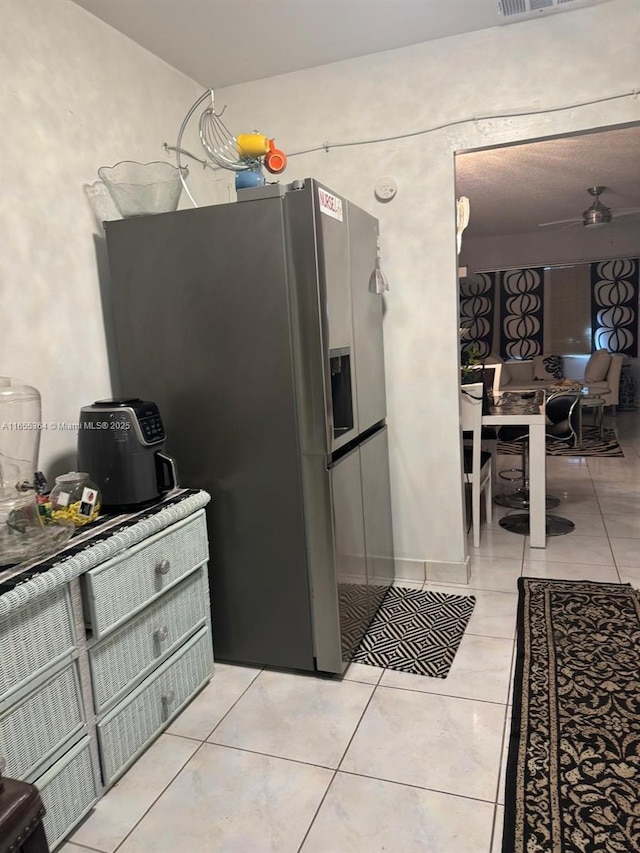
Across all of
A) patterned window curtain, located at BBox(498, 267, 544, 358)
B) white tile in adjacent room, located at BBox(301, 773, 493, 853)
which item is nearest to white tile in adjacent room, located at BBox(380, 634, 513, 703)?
white tile in adjacent room, located at BBox(301, 773, 493, 853)

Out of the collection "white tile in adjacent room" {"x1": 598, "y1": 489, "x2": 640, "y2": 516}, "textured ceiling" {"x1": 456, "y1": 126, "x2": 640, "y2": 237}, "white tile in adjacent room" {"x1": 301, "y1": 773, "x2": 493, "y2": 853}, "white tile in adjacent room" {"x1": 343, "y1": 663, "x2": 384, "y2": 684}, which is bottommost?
"white tile in adjacent room" {"x1": 301, "y1": 773, "x2": 493, "y2": 853}

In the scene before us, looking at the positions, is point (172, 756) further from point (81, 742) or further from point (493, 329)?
point (493, 329)

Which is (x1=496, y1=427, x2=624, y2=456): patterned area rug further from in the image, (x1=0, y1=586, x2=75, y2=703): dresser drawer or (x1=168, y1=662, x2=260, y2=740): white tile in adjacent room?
(x1=0, y1=586, x2=75, y2=703): dresser drawer

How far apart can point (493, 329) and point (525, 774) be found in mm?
8036

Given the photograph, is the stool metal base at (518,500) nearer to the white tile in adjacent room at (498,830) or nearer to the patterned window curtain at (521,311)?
the white tile in adjacent room at (498,830)

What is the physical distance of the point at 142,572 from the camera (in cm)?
187

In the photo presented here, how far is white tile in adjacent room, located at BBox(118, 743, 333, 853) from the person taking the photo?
5.20 ft

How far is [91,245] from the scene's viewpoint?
90.7 inches

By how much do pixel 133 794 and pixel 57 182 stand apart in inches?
80.1

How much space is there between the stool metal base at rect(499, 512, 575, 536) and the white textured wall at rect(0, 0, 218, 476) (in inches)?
106

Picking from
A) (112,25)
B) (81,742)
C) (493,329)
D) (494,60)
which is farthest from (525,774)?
(493,329)

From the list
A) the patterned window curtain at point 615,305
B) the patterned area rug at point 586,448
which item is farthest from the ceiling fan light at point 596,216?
the patterned window curtain at point 615,305

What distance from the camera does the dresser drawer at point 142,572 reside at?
1686 mm

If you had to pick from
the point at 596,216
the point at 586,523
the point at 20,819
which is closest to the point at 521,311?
the point at 596,216
